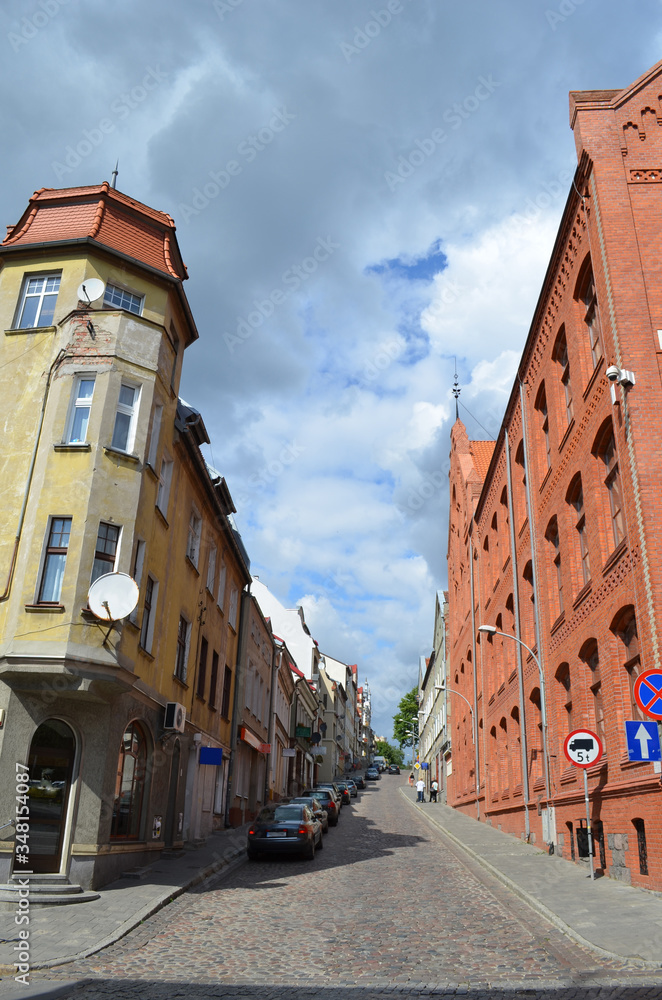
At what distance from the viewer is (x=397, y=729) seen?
3681 inches

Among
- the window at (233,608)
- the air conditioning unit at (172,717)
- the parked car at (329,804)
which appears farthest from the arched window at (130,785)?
the parked car at (329,804)

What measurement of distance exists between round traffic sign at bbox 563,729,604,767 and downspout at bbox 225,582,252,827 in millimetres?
15698

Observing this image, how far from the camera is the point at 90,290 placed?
1641 centimetres

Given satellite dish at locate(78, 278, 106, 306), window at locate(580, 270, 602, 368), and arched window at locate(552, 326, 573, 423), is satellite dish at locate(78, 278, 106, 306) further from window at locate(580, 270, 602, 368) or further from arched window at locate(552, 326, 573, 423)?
arched window at locate(552, 326, 573, 423)

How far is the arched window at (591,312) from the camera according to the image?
18691 millimetres

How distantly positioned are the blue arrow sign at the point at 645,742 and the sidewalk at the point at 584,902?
2.21 meters

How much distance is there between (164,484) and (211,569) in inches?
253

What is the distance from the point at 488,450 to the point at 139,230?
3370 centimetres

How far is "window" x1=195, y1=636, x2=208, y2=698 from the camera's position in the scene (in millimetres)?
23312

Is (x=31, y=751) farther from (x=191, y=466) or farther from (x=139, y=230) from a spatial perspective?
(x=139, y=230)

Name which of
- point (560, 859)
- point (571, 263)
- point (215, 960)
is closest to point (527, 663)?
point (560, 859)

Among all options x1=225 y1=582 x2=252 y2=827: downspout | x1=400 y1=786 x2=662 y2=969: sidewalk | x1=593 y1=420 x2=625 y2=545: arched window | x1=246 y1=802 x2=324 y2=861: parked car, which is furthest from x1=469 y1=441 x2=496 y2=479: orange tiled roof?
x1=246 y1=802 x2=324 y2=861: parked car

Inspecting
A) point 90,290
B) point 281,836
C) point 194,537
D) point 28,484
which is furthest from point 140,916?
point 194,537

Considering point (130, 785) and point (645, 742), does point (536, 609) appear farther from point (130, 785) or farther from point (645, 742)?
point (130, 785)
